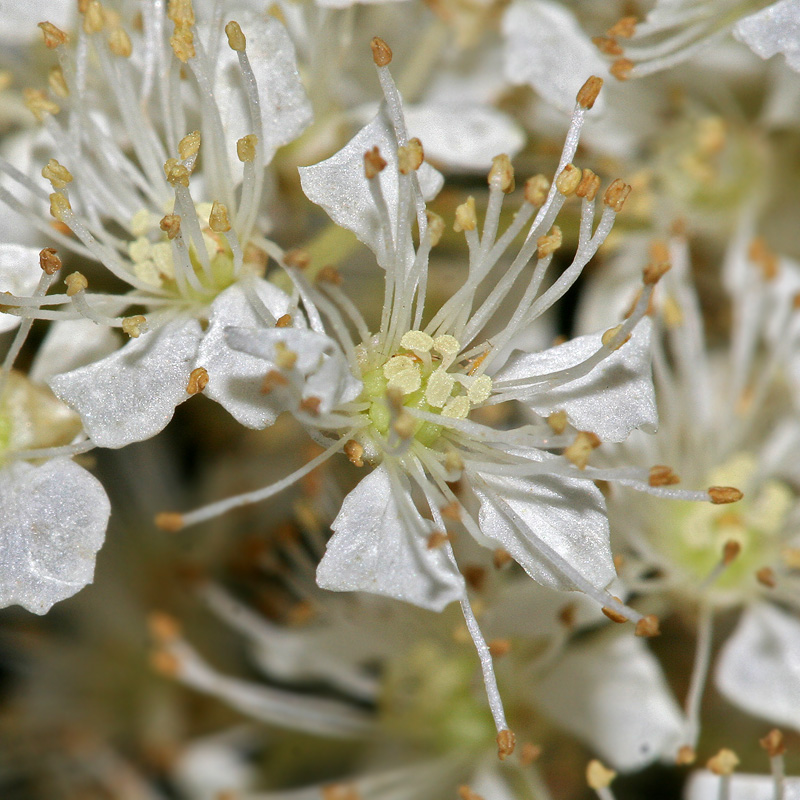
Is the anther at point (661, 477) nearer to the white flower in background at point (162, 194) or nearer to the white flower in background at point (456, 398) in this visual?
the white flower in background at point (456, 398)

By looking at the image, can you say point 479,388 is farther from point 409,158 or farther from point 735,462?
point 735,462

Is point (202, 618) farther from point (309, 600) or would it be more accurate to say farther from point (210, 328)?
point (210, 328)

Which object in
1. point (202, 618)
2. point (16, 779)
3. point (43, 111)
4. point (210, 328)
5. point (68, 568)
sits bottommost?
point (16, 779)

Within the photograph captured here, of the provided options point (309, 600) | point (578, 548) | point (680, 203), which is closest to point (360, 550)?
point (578, 548)

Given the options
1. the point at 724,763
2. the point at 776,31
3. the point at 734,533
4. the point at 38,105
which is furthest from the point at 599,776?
the point at 38,105

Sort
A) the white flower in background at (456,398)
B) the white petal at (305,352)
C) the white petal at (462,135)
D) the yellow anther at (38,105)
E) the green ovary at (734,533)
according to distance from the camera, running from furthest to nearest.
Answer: the green ovary at (734,533)
the white petal at (462,135)
the yellow anther at (38,105)
the white flower in background at (456,398)
the white petal at (305,352)

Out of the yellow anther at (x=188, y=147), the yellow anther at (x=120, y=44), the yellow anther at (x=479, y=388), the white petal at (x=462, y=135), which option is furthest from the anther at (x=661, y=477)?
the yellow anther at (x=120, y=44)
